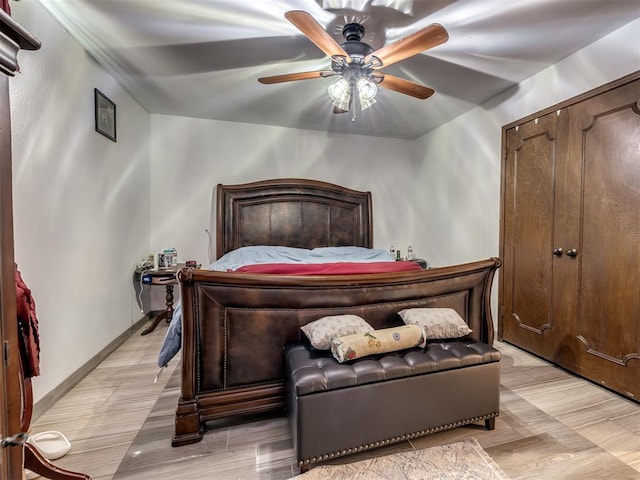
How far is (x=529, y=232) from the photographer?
111 inches

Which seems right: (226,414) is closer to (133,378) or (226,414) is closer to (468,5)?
(133,378)

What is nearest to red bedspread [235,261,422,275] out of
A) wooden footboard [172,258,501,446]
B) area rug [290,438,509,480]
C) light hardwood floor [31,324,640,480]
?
wooden footboard [172,258,501,446]

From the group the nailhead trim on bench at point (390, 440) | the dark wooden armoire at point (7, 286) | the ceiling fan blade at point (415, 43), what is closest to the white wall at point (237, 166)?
the ceiling fan blade at point (415, 43)

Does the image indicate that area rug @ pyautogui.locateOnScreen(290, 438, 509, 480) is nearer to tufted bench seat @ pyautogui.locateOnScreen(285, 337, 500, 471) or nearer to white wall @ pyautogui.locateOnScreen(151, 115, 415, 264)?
tufted bench seat @ pyautogui.locateOnScreen(285, 337, 500, 471)

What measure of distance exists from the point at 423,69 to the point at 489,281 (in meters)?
1.88

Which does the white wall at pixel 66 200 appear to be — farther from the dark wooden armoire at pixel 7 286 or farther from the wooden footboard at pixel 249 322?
the dark wooden armoire at pixel 7 286

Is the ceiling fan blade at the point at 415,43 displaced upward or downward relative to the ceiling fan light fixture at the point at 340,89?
upward

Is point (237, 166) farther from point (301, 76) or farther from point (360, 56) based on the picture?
point (360, 56)

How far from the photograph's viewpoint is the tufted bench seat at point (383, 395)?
142cm

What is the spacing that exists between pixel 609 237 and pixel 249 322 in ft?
8.62

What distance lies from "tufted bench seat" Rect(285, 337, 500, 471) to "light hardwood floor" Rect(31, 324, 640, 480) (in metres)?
0.17

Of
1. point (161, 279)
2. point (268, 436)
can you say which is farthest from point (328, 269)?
point (161, 279)

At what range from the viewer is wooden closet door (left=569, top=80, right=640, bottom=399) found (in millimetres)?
2074

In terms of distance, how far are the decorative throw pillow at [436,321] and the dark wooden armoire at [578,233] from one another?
4.24 feet
